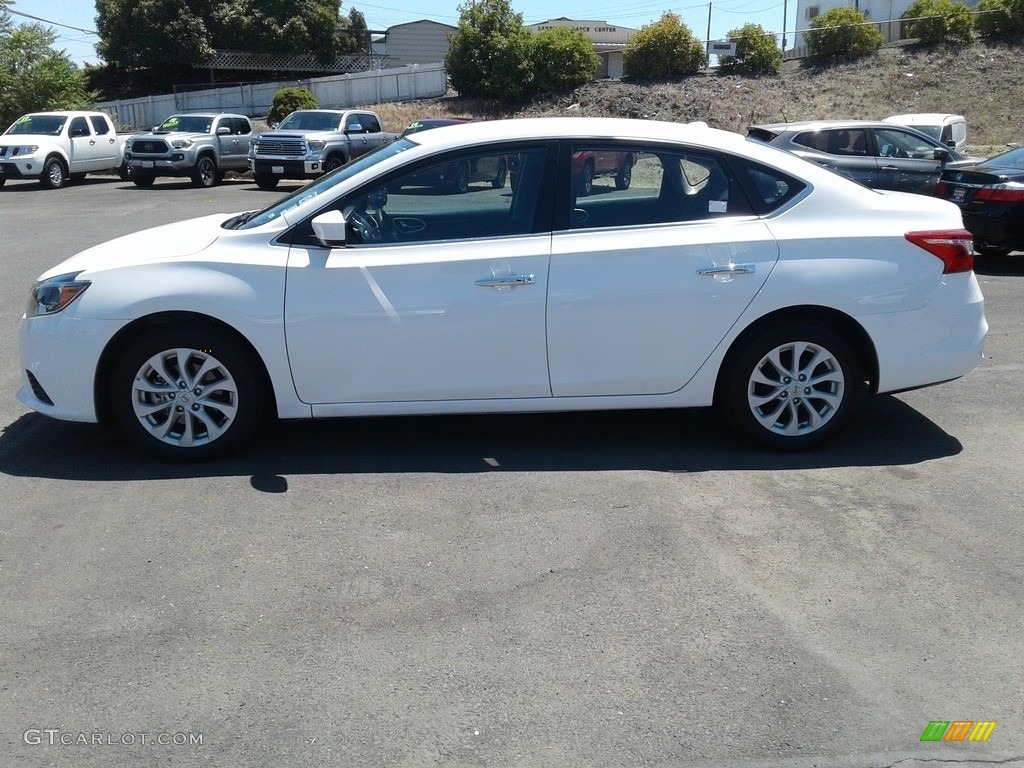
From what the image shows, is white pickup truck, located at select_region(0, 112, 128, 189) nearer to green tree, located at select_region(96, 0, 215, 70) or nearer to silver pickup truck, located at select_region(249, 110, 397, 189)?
silver pickup truck, located at select_region(249, 110, 397, 189)

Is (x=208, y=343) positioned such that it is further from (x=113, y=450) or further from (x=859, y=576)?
(x=859, y=576)

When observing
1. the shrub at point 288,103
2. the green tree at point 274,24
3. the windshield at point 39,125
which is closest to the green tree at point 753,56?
the shrub at point 288,103

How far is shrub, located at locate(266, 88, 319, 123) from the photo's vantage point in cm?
3553

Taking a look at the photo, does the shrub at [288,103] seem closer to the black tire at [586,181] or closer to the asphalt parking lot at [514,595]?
the asphalt parking lot at [514,595]

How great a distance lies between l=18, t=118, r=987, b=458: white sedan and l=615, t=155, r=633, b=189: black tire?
29mm

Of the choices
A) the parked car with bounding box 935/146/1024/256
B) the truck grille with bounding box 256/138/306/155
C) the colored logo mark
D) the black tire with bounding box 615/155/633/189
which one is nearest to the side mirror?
the black tire with bounding box 615/155/633/189

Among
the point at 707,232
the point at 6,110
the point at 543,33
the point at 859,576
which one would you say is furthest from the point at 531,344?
the point at 543,33

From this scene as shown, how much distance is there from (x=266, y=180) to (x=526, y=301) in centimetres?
2088

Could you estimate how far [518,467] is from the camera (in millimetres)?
5656

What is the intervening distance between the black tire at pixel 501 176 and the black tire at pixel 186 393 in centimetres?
160

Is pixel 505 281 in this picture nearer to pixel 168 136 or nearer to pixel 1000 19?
pixel 168 136

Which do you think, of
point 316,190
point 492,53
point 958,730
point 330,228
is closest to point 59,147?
point 492,53

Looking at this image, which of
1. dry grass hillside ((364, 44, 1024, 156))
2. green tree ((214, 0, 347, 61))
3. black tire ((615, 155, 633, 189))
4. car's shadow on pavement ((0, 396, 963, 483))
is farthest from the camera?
green tree ((214, 0, 347, 61))

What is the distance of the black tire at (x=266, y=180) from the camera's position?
81.6ft
